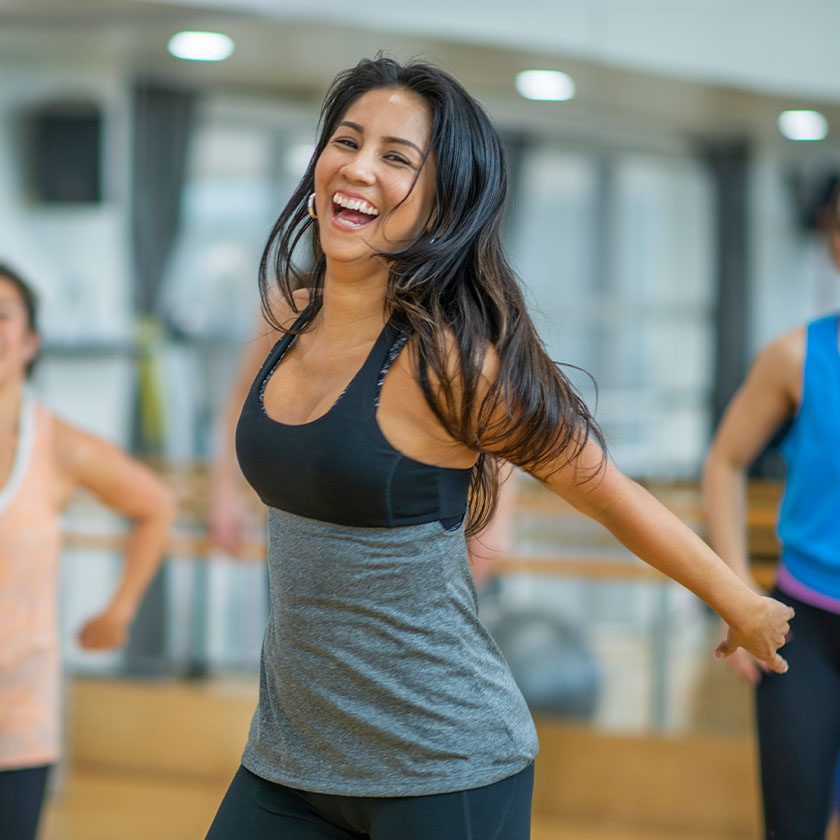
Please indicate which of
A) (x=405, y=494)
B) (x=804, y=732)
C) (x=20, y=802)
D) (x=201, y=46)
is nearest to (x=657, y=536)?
(x=405, y=494)

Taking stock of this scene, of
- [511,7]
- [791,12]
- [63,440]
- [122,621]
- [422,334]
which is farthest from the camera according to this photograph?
[511,7]

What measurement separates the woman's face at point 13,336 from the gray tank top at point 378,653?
108 centimetres

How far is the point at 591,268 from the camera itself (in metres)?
4.21

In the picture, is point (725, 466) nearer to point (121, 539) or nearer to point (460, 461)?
point (460, 461)

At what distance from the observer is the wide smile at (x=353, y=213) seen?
1453 mm

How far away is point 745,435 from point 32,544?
122 centimetres

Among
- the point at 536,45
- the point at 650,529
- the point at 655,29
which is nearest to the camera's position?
the point at 650,529

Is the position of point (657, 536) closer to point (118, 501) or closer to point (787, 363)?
point (787, 363)

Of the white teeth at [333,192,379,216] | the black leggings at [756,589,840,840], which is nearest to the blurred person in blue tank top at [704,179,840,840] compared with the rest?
the black leggings at [756,589,840,840]

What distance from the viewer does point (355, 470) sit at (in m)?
1.33

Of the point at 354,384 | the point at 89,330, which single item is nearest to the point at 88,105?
the point at 89,330

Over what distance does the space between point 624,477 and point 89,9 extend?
355 centimetres

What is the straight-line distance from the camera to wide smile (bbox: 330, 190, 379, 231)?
1453mm

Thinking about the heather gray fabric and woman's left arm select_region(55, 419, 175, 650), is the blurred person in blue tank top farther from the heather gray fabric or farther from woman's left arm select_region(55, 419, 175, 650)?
woman's left arm select_region(55, 419, 175, 650)
